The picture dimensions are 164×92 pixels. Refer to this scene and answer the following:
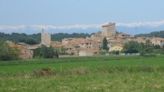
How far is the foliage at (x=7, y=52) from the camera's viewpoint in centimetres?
8781

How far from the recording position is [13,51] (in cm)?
9212

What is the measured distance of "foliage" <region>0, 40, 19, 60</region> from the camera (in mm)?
87812

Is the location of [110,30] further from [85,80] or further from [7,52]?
[85,80]

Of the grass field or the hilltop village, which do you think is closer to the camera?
the grass field

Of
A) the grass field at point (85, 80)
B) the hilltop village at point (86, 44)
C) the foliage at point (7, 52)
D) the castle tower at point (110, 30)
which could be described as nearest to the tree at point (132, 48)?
the hilltop village at point (86, 44)

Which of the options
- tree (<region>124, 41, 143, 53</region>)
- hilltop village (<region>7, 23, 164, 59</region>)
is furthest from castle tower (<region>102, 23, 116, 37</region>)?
tree (<region>124, 41, 143, 53</region>)

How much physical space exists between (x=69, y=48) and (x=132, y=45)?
34755 mm

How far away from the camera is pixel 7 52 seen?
89188 mm

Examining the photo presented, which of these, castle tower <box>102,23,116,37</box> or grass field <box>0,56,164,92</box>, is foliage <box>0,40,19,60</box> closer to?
grass field <box>0,56,164,92</box>

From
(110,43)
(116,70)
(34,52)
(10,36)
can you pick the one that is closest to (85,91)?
(116,70)

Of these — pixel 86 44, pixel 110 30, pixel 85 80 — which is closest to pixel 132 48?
pixel 86 44

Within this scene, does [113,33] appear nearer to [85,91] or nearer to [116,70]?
[116,70]

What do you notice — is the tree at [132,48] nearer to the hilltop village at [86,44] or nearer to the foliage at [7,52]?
the hilltop village at [86,44]

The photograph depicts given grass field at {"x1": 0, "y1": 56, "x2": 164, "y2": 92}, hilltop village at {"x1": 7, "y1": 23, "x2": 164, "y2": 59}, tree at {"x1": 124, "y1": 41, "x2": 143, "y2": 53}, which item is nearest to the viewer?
grass field at {"x1": 0, "y1": 56, "x2": 164, "y2": 92}
